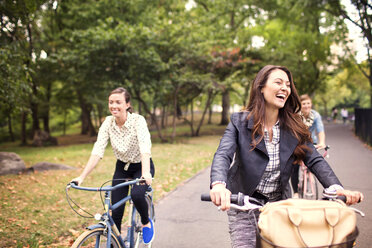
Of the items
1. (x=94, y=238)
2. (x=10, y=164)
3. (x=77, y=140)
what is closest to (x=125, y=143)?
(x=94, y=238)

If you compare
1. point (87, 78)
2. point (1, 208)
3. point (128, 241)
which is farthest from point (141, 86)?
point (128, 241)

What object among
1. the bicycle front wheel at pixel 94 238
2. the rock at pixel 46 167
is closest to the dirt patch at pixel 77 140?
the rock at pixel 46 167

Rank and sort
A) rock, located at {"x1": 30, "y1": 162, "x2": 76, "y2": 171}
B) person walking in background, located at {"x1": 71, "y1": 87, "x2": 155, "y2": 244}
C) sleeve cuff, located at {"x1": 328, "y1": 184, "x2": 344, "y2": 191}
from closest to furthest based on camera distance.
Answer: sleeve cuff, located at {"x1": 328, "y1": 184, "x2": 344, "y2": 191} → person walking in background, located at {"x1": 71, "y1": 87, "x2": 155, "y2": 244} → rock, located at {"x1": 30, "y1": 162, "x2": 76, "y2": 171}

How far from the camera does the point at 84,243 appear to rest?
2.75 meters

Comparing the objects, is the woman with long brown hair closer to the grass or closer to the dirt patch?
the grass

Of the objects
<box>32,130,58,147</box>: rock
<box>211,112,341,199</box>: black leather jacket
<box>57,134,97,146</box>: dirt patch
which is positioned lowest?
<box>57,134,97,146</box>: dirt patch

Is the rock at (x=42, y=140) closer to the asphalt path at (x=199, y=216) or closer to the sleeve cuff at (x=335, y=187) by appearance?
the asphalt path at (x=199, y=216)

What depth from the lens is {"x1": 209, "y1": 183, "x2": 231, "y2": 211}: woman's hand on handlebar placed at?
1922mm

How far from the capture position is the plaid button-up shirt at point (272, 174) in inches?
95.3

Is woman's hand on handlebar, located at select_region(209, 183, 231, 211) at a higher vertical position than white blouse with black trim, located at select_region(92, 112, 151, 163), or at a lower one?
lower

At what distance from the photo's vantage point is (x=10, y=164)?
395 inches

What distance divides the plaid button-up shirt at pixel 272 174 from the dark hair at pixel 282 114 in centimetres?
11

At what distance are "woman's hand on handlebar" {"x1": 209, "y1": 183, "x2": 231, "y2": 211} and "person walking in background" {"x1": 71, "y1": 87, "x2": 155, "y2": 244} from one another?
164 centimetres

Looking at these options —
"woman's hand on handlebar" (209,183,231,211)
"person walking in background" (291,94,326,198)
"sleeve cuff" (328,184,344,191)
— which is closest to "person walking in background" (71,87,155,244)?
"woman's hand on handlebar" (209,183,231,211)
